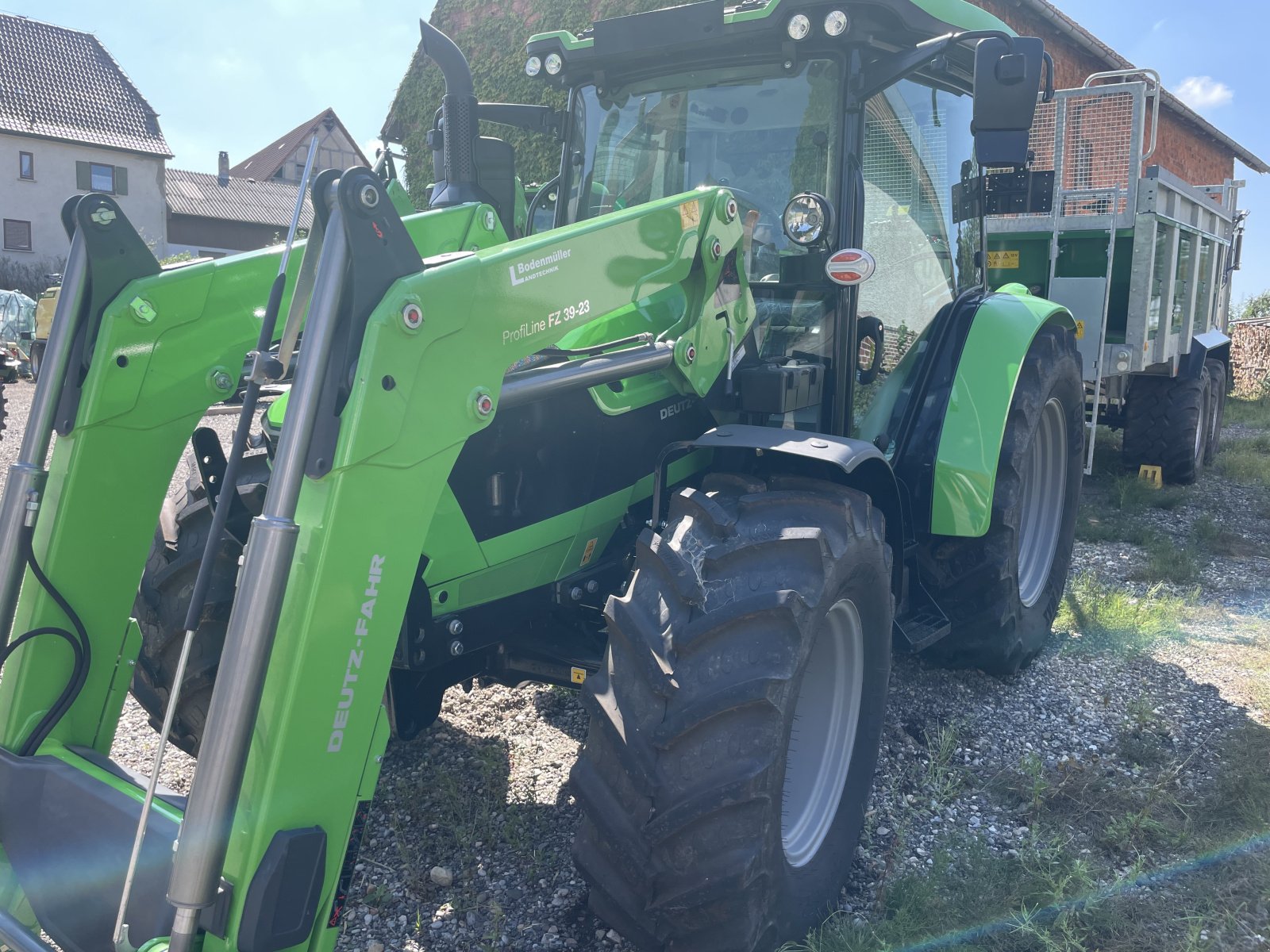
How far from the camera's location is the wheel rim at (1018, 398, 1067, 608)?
4.80 metres

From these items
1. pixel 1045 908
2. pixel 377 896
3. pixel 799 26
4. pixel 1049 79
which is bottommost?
pixel 377 896

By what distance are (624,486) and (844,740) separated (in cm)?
101

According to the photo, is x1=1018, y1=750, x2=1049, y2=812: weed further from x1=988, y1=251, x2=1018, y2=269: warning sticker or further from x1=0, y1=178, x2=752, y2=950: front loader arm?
x1=988, y1=251, x2=1018, y2=269: warning sticker

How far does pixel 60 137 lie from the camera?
110 feet

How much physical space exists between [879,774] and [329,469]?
8.08ft

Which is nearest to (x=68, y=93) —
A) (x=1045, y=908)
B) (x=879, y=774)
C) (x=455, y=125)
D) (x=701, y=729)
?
(x=455, y=125)

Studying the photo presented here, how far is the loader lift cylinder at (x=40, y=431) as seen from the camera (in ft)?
8.43

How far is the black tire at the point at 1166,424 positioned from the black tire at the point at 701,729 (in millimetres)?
7130

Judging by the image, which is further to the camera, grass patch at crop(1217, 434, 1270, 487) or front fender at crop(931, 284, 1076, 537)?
grass patch at crop(1217, 434, 1270, 487)

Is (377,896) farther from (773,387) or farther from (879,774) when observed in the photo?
(773,387)

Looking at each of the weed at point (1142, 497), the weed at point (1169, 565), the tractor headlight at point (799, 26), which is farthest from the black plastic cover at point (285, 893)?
the weed at point (1142, 497)

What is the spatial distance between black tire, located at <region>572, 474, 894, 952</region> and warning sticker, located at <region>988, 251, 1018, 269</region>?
6308 millimetres

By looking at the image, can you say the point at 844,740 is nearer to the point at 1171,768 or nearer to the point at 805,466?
the point at 805,466

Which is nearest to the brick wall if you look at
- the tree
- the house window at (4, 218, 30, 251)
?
the tree
